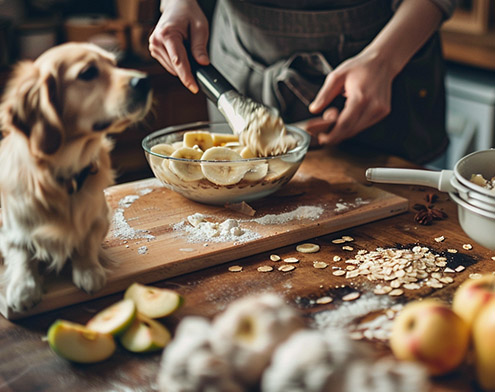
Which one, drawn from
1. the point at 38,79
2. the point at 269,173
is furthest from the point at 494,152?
the point at 38,79

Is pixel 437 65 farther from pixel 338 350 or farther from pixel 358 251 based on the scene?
pixel 338 350

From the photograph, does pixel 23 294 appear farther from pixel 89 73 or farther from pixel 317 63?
pixel 317 63

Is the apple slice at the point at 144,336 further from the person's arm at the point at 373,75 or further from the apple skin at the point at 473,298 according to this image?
the person's arm at the point at 373,75

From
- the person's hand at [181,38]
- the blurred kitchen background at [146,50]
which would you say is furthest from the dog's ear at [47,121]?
the blurred kitchen background at [146,50]

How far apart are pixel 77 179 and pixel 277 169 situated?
471 mm

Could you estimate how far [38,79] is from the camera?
0.78 metres

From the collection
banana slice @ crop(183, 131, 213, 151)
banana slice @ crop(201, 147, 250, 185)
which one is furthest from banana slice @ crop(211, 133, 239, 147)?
banana slice @ crop(201, 147, 250, 185)

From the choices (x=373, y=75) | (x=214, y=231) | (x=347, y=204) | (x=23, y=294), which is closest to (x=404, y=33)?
(x=373, y=75)

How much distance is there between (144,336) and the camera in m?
0.78

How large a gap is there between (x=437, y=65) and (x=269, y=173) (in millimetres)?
767

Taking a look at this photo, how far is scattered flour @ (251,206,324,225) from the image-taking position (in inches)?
45.1

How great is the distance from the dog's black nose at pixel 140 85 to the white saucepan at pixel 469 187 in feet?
1.58

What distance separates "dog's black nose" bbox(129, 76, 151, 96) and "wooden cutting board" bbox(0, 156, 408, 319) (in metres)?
0.30

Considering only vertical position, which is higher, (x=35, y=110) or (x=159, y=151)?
(x=35, y=110)
